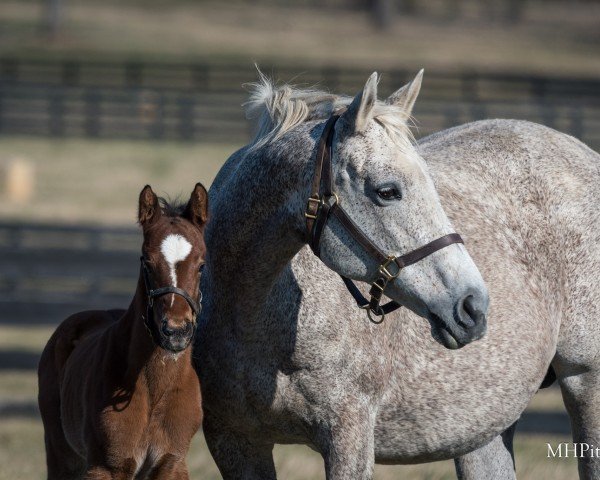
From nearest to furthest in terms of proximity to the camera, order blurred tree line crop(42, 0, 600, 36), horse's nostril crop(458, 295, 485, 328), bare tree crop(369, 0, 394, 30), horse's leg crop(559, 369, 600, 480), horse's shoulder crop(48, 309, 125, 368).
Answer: horse's nostril crop(458, 295, 485, 328) < horse's shoulder crop(48, 309, 125, 368) < horse's leg crop(559, 369, 600, 480) < bare tree crop(369, 0, 394, 30) < blurred tree line crop(42, 0, 600, 36)

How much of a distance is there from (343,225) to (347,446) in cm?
87

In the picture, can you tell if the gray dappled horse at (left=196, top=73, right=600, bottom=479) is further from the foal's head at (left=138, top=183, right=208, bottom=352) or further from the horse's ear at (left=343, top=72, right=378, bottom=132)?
the foal's head at (left=138, top=183, right=208, bottom=352)

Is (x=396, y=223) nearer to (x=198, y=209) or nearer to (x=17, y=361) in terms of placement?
(x=198, y=209)

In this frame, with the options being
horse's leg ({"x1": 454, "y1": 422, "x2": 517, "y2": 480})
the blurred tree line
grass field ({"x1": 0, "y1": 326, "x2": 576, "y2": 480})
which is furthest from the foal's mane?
the blurred tree line

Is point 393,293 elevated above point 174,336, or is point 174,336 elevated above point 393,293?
point 393,293

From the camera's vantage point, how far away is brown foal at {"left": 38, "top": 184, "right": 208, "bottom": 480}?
13.6 feet

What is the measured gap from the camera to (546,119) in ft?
81.9

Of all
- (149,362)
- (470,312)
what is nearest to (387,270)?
(470,312)

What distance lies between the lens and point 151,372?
4445mm

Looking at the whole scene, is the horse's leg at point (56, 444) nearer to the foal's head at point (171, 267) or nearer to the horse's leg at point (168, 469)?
the horse's leg at point (168, 469)

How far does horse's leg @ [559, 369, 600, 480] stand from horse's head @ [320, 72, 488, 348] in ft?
5.36

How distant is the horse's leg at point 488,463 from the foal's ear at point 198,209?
82.8 inches

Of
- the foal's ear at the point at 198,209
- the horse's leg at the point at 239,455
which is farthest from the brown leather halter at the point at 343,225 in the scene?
the horse's leg at the point at 239,455

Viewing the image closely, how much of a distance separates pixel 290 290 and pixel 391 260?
637 millimetres
